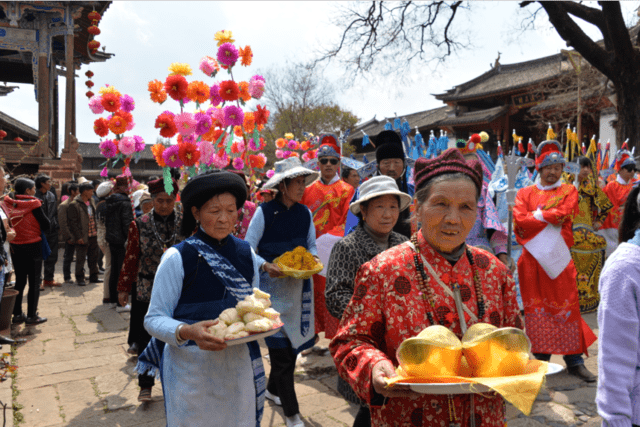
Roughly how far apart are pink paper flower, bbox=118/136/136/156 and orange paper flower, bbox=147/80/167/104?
64 cm

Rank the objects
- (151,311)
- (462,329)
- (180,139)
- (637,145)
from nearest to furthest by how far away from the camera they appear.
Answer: (462,329)
(151,311)
(180,139)
(637,145)

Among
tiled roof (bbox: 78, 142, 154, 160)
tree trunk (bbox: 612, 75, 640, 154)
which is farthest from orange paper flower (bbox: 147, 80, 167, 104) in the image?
tiled roof (bbox: 78, 142, 154, 160)

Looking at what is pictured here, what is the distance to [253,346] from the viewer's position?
2.14 metres

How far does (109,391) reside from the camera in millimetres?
3932

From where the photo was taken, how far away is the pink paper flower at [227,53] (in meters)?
3.65

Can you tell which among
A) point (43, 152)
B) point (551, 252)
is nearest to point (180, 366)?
point (551, 252)

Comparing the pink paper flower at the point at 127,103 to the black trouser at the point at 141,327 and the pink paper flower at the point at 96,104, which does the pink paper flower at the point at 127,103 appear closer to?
the pink paper flower at the point at 96,104

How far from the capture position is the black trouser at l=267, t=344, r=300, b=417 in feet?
10.2

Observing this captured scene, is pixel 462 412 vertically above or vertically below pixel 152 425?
above

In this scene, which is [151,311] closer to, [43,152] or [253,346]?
[253,346]

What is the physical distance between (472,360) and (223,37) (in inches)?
131

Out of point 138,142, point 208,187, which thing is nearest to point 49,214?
point 138,142

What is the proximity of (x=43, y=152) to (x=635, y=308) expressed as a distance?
16385 mm

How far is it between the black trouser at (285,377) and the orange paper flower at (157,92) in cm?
215
